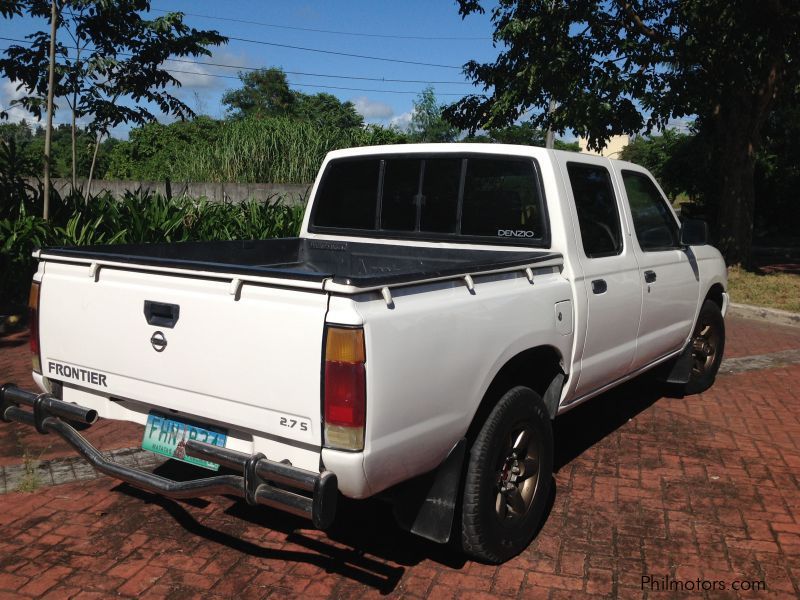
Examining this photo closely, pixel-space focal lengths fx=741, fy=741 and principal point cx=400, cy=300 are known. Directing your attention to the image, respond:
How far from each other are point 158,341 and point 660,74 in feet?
36.2

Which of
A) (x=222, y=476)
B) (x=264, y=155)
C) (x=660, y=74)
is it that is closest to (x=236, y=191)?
(x=264, y=155)

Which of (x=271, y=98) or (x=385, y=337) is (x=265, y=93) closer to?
(x=271, y=98)

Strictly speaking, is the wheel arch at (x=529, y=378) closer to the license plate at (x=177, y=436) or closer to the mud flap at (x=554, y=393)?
the mud flap at (x=554, y=393)

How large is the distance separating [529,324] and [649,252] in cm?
186

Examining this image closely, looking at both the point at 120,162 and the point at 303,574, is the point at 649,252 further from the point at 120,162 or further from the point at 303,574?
the point at 120,162

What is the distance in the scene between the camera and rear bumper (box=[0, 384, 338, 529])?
8.55 ft

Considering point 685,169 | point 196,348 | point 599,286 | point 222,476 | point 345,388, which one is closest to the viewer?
point 345,388

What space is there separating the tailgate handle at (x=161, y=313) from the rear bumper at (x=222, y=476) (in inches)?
19.7

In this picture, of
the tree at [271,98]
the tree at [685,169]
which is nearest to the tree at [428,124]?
the tree at [271,98]

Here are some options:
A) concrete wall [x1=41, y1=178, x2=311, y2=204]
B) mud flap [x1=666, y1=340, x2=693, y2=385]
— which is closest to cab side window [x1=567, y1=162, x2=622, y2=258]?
mud flap [x1=666, y1=340, x2=693, y2=385]

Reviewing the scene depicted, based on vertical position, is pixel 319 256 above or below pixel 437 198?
below

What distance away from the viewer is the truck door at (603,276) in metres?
4.13

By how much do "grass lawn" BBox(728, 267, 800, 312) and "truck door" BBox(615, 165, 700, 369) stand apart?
5913 mm

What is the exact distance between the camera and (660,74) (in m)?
12.0
